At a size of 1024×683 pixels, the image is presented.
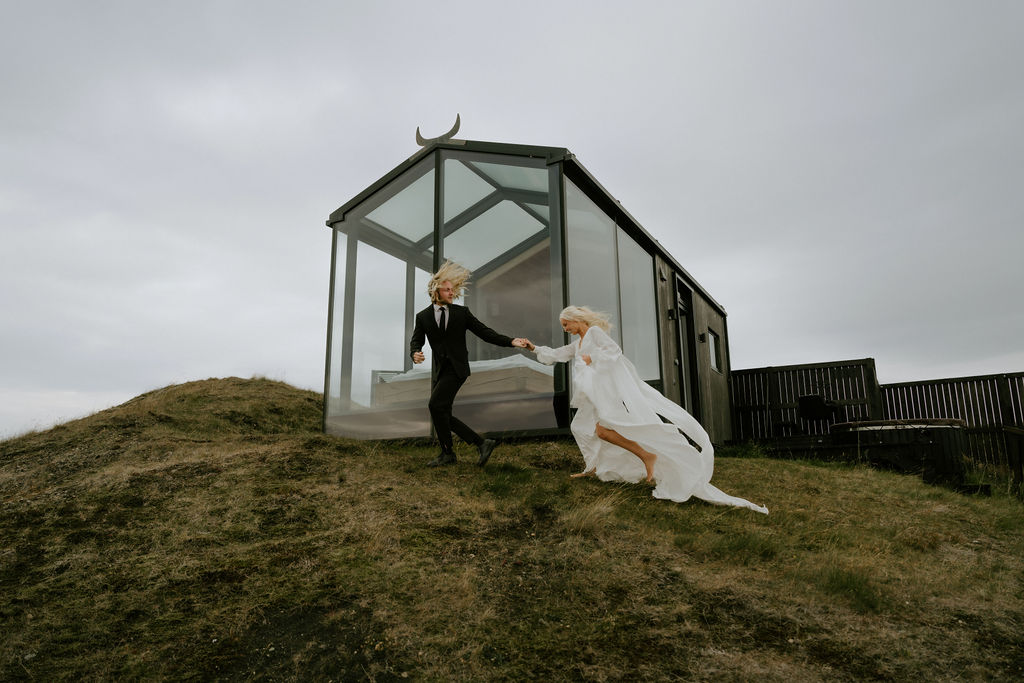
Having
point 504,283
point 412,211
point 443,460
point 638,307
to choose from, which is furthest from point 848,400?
point 443,460

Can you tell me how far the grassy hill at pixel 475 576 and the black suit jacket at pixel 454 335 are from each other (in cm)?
103

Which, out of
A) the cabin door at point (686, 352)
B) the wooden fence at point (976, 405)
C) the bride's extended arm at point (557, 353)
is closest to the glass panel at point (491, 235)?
the bride's extended arm at point (557, 353)

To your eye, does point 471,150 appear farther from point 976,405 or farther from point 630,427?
point 976,405

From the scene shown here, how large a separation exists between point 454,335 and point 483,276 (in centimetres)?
150

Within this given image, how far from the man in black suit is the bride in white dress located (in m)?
0.65

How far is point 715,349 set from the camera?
14.7m

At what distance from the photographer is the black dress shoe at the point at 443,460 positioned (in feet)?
22.8

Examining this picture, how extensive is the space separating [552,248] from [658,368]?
3.25 metres

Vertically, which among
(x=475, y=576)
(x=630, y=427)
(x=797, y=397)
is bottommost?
(x=475, y=576)

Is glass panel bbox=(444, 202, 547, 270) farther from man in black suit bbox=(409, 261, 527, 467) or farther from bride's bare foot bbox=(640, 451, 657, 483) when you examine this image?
bride's bare foot bbox=(640, 451, 657, 483)

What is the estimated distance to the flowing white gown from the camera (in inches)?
236

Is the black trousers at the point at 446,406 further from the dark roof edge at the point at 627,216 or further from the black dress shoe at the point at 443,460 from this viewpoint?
the dark roof edge at the point at 627,216

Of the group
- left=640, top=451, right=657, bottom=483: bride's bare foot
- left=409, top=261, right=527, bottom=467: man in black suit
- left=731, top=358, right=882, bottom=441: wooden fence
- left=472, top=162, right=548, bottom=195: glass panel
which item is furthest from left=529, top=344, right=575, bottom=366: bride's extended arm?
left=731, top=358, right=882, bottom=441: wooden fence

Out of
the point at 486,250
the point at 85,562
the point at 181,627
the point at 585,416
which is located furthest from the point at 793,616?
the point at 486,250
